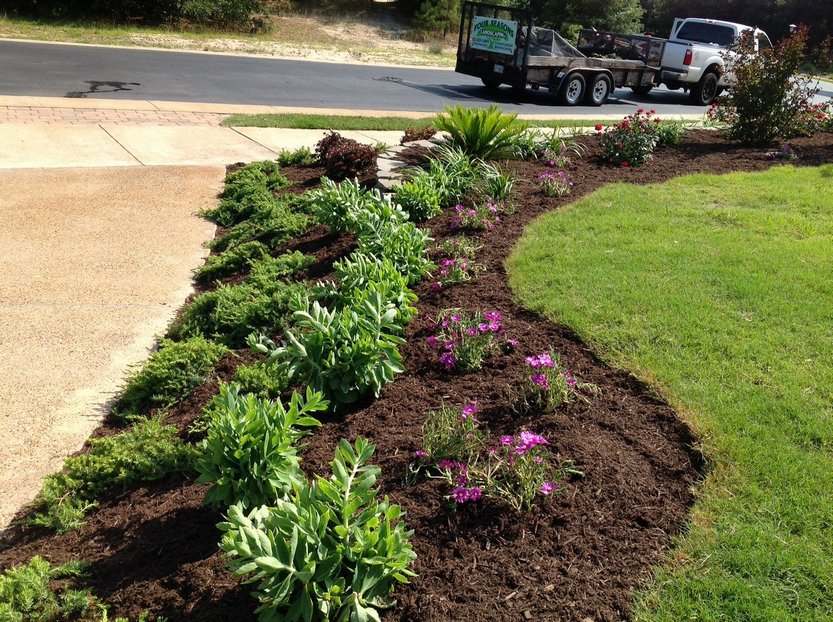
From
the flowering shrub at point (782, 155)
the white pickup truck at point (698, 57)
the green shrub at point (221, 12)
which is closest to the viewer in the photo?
the flowering shrub at point (782, 155)

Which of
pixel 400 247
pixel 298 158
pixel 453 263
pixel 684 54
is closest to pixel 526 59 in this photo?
pixel 684 54

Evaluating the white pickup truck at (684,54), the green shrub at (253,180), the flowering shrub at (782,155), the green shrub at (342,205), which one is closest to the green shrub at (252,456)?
the green shrub at (342,205)

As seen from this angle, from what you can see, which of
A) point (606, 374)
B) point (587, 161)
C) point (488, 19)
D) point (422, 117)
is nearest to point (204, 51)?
point (488, 19)

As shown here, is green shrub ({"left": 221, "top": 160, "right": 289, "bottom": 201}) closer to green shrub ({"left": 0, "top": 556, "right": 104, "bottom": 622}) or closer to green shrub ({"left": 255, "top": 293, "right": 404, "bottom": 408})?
green shrub ({"left": 255, "top": 293, "right": 404, "bottom": 408})

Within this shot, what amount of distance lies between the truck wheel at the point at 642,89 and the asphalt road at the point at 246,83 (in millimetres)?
203

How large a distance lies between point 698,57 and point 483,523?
18415 millimetres

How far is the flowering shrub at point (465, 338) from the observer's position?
13.3 feet

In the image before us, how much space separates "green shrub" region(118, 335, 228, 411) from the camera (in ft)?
13.4

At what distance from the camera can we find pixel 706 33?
782 inches

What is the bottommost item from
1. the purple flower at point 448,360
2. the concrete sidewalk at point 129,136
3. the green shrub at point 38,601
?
the concrete sidewalk at point 129,136

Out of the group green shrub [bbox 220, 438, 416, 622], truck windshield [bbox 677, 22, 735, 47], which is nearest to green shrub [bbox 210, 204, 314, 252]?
green shrub [bbox 220, 438, 416, 622]

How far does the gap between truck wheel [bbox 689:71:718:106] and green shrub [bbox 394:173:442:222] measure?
50.0ft

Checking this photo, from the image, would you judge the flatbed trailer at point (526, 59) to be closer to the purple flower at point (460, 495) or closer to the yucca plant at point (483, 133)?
the yucca plant at point (483, 133)

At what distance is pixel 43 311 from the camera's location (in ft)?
16.4
